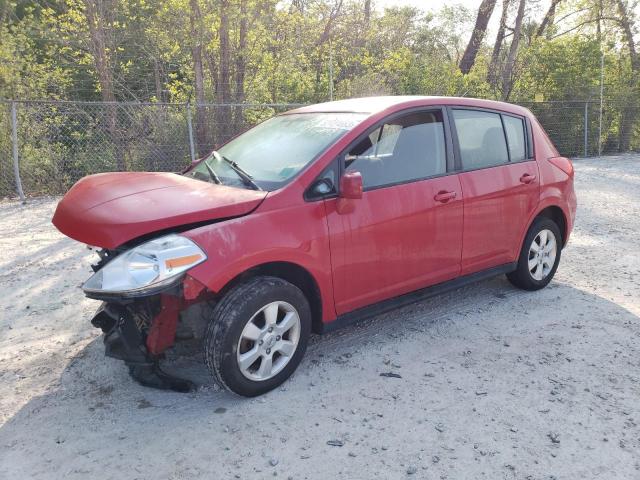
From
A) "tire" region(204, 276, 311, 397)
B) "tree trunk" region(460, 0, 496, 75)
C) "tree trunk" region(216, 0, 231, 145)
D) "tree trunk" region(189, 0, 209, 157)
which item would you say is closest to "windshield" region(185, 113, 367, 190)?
"tire" region(204, 276, 311, 397)

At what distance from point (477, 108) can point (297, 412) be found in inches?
111

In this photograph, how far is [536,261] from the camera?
4.96m

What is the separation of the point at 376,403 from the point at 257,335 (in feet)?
2.62

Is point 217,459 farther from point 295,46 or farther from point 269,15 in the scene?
point 295,46

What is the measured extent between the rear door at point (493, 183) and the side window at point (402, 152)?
0.20 metres

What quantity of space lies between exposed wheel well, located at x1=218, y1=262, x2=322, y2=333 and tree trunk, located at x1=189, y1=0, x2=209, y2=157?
7.90 metres

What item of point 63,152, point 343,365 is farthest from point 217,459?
point 63,152

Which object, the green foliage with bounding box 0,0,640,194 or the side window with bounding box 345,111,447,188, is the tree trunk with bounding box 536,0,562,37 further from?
the side window with bounding box 345,111,447,188

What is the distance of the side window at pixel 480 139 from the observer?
169 inches

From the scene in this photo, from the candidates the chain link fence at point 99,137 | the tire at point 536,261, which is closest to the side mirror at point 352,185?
the tire at point 536,261

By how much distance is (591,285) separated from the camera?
5203mm

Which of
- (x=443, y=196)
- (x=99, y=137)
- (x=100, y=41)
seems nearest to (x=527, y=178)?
(x=443, y=196)

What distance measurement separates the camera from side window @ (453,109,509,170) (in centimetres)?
430

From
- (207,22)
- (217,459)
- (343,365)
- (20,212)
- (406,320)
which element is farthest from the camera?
(207,22)
